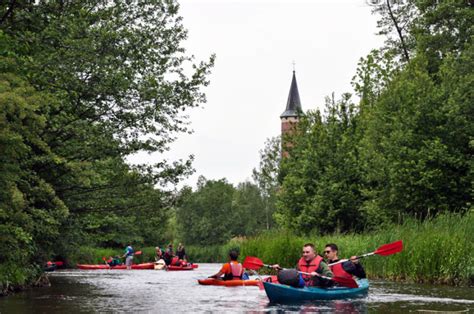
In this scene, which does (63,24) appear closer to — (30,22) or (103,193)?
(30,22)

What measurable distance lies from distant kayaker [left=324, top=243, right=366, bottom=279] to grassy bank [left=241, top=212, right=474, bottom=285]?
3.07 meters

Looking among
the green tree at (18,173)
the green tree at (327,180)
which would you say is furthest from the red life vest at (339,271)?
the green tree at (327,180)

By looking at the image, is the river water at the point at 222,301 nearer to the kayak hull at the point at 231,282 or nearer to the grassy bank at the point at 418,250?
the kayak hull at the point at 231,282

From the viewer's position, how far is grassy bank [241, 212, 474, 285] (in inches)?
712

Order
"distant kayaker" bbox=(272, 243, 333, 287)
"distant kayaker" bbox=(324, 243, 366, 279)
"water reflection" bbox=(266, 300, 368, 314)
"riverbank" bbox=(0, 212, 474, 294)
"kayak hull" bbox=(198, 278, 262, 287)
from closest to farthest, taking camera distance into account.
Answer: "water reflection" bbox=(266, 300, 368, 314), "distant kayaker" bbox=(272, 243, 333, 287), "distant kayaker" bbox=(324, 243, 366, 279), "riverbank" bbox=(0, 212, 474, 294), "kayak hull" bbox=(198, 278, 262, 287)

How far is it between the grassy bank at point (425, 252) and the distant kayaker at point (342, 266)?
307 cm

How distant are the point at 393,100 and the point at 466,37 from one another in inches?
243

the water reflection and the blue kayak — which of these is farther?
the blue kayak

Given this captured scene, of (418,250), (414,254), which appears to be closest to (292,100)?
(414,254)

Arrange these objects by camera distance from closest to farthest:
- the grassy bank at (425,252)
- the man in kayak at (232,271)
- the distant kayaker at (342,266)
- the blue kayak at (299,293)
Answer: the blue kayak at (299,293), the distant kayaker at (342,266), the grassy bank at (425,252), the man in kayak at (232,271)

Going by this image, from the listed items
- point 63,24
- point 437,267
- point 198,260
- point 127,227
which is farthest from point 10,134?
point 198,260

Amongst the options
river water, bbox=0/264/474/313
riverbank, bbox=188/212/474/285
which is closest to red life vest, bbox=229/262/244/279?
river water, bbox=0/264/474/313

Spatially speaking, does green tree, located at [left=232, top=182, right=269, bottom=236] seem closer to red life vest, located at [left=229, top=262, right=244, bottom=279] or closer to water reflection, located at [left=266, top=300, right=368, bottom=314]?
red life vest, located at [left=229, top=262, right=244, bottom=279]

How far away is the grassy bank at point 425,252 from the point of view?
18078mm
